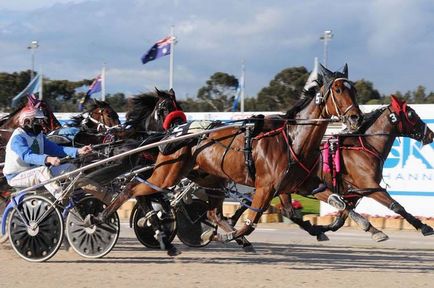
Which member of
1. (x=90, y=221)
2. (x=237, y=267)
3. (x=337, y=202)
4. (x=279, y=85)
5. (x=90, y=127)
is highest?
(x=279, y=85)

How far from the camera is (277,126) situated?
8.28 m

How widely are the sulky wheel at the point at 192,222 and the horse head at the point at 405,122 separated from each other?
9.80 feet

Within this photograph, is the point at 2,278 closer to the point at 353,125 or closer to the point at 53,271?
the point at 53,271

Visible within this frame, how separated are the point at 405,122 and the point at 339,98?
2760 mm

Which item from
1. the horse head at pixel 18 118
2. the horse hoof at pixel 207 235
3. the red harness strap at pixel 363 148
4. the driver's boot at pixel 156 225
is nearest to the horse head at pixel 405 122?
the red harness strap at pixel 363 148

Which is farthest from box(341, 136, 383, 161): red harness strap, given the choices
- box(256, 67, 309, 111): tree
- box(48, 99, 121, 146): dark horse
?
box(256, 67, 309, 111): tree

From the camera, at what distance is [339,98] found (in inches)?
306

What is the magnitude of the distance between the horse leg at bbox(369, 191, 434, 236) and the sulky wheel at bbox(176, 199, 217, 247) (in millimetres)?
2309

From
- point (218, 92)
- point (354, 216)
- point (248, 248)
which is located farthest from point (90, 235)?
point (218, 92)

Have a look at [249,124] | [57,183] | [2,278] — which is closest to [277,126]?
[249,124]

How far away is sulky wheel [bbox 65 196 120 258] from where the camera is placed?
8594 millimetres

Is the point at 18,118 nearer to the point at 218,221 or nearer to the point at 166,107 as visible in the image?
the point at 166,107

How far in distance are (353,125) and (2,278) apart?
4010mm

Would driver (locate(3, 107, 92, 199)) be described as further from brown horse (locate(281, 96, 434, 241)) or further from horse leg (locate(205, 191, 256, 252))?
brown horse (locate(281, 96, 434, 241))
